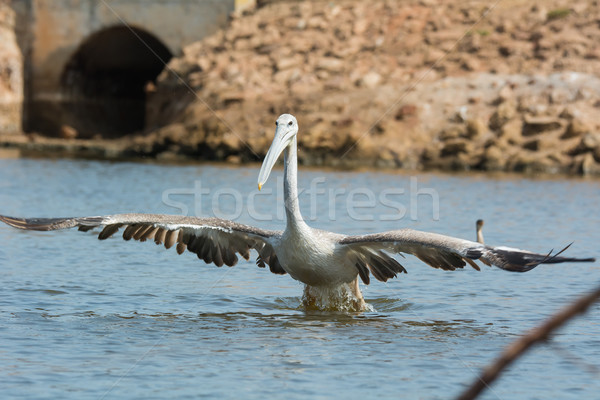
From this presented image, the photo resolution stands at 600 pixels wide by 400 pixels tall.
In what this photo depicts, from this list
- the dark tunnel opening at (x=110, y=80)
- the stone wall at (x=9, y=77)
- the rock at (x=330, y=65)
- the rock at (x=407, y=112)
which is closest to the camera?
the rock at (x=407, y=112)

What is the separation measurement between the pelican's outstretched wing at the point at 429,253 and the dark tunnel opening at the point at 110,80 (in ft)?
104

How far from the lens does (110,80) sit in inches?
1768

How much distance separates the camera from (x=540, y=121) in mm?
28781

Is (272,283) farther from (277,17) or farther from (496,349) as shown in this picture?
(277,17)

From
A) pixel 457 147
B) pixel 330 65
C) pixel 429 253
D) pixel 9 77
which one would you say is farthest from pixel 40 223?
pixel 9 77

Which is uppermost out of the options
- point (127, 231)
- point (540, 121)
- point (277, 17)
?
point (277, 17)

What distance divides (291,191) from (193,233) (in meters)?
1.58

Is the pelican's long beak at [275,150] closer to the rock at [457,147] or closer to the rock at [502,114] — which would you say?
the rock at [457,147]

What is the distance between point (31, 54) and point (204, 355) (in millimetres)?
35488

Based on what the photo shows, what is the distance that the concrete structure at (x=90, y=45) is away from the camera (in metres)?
38.5

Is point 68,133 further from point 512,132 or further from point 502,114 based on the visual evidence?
point 512,132

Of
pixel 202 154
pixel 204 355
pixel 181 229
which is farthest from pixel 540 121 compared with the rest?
pixel 204 355

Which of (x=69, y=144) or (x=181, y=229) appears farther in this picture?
(x=69, y=144)

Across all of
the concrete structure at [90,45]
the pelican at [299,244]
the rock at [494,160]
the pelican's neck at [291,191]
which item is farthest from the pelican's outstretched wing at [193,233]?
the concrete structure at [90,45]
